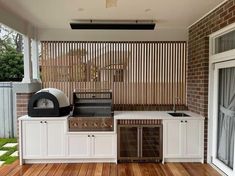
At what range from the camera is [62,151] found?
13.0 feet

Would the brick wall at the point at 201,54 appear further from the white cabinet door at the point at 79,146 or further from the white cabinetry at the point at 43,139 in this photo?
the white cabinetry at the point at 43,139

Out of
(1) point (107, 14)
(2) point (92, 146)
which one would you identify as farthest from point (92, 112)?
(1) point (107, 14)

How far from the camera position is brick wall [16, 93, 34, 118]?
4.23m

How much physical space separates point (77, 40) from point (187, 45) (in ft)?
7.45

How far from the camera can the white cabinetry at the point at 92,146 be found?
156 inches

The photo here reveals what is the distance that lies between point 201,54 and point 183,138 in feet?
4.95

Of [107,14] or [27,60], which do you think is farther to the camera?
[27,60]

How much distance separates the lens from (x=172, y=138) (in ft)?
13.0

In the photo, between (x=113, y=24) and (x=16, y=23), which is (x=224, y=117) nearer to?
(x=113, y=24)

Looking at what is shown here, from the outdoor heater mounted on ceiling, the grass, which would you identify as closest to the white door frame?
the outdoor heater mounted on ceiling

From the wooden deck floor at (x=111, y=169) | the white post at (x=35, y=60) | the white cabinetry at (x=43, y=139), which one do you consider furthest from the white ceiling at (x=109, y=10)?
the wooden deck floor at (x=111, y=169)

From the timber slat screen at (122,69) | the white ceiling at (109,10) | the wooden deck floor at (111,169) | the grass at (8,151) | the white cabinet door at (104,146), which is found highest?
the white ceiling at (109,10)

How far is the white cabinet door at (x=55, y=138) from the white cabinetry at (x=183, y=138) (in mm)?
1765

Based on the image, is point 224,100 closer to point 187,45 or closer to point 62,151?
point 187,45
